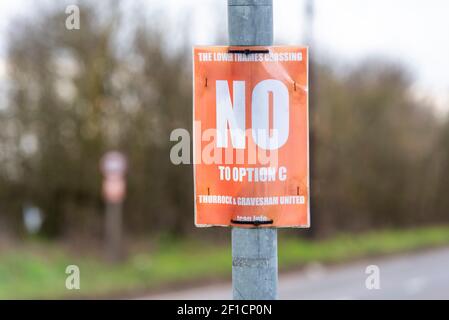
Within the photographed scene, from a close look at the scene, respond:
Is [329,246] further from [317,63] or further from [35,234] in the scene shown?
[35,234]

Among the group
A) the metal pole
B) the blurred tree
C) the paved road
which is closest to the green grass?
the paved road

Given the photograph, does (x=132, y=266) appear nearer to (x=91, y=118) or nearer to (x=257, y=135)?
(x=91, y=118)

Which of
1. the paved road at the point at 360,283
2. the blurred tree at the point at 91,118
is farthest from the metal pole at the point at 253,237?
the blurred tree at the point at 91,118

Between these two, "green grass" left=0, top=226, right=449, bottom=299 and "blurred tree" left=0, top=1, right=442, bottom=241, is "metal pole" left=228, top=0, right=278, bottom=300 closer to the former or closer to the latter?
"green grass" left=0, top=226, right=449, bottom=299

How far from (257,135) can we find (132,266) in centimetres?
1636

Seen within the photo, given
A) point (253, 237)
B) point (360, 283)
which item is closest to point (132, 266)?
point (360, 283)

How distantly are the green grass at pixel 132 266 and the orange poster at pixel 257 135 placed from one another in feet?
42.2

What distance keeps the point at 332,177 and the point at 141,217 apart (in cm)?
935

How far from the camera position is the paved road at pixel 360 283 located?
17.1 m

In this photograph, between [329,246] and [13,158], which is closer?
[13,158]

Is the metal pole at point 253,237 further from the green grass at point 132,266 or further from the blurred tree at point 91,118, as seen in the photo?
the blurred tree at point 91,118

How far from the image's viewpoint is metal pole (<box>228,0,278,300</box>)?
3.29 meters
